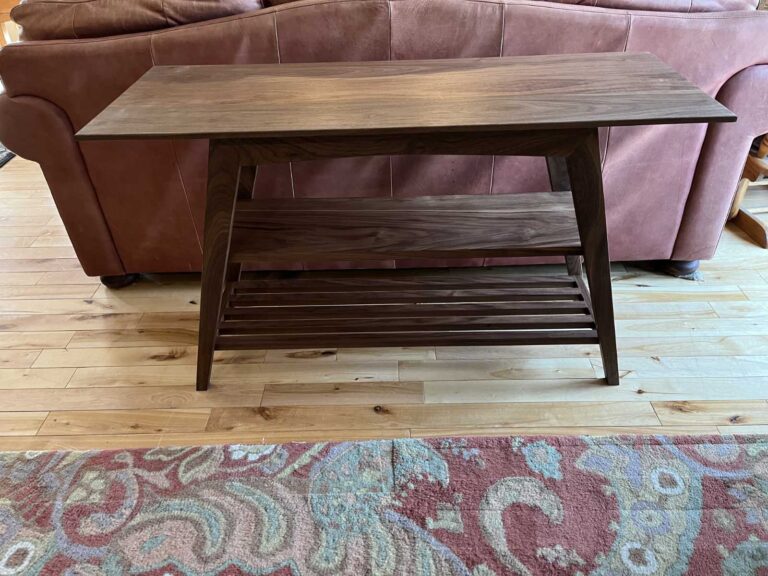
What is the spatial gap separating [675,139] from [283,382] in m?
1.20

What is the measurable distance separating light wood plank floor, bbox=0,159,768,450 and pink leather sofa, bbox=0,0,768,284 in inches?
6.9

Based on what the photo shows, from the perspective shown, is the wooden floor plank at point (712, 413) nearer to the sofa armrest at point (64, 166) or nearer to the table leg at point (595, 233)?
the table leg at point (595, 233)

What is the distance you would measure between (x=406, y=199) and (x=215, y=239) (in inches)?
19.0

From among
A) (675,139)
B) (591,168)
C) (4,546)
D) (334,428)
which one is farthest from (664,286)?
(4,546)

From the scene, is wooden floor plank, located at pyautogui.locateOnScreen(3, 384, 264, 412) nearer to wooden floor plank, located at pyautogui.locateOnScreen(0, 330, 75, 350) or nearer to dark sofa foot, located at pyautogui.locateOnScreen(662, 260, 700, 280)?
wooden floor plank, located at pyautogui.locateOnScreen(0, 330, 75, 350)

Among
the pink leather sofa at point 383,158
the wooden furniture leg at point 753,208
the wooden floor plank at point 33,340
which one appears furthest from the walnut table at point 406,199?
the wooden furniture leg at point 753,208

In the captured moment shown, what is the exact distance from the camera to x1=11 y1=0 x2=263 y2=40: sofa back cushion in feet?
4.42

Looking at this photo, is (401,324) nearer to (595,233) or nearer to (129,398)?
(595,233)

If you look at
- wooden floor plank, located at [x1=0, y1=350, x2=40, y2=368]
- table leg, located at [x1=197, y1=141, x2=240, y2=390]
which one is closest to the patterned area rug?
table leg, located at [x1=197, y1=141, x2=240, y2=390]

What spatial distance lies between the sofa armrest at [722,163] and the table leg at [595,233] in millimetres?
513

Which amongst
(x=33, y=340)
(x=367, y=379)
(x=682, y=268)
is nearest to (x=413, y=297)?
(x=367, y=379)

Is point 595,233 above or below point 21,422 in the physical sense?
above

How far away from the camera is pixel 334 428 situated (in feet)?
4.32

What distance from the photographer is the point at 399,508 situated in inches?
44.3
